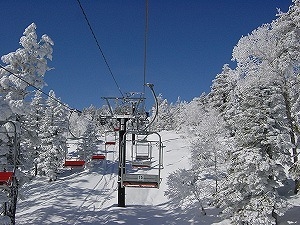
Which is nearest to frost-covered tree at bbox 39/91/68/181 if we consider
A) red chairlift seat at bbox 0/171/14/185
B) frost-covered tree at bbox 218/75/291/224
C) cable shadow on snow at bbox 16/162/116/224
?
cable shadow on snow at bbox 16/162/116/224

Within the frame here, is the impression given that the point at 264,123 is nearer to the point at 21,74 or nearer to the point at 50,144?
the point at 21,74

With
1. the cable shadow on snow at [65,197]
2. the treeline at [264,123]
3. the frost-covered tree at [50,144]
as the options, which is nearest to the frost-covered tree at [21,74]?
the cable shadow on snow at [65,197]

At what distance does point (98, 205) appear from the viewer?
32688mm

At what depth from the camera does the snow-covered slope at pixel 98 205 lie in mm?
26328

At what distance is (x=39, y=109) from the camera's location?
5350cm

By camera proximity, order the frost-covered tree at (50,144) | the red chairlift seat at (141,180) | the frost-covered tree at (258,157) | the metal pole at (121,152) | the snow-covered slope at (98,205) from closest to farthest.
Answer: the red chairlift seat at (141,180)
the metal pole at (121,152)
the frost-covered tree at (258,157)
the snow-covered slope at (98,205)
the frost-covered tree at (50,144)

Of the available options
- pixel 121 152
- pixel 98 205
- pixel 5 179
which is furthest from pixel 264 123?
pixel 98 205

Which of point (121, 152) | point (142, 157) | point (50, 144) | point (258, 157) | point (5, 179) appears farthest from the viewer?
point (50, 144)

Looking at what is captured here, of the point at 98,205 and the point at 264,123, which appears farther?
the point at 98,205

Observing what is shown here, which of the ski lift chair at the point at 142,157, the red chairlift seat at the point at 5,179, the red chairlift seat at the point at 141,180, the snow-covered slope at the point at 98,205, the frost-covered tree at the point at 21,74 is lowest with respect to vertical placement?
the snow-covered slope at the point at 98,205

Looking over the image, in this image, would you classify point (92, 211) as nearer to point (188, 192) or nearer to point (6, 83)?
point (188, 192)

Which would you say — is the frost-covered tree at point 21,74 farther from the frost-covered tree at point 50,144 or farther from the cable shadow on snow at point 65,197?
the frost-covered tree at point 50,144

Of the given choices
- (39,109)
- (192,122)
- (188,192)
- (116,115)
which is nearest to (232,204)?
(188,192)

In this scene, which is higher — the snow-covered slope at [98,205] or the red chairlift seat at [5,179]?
the red chairlift seat at [5,179]
